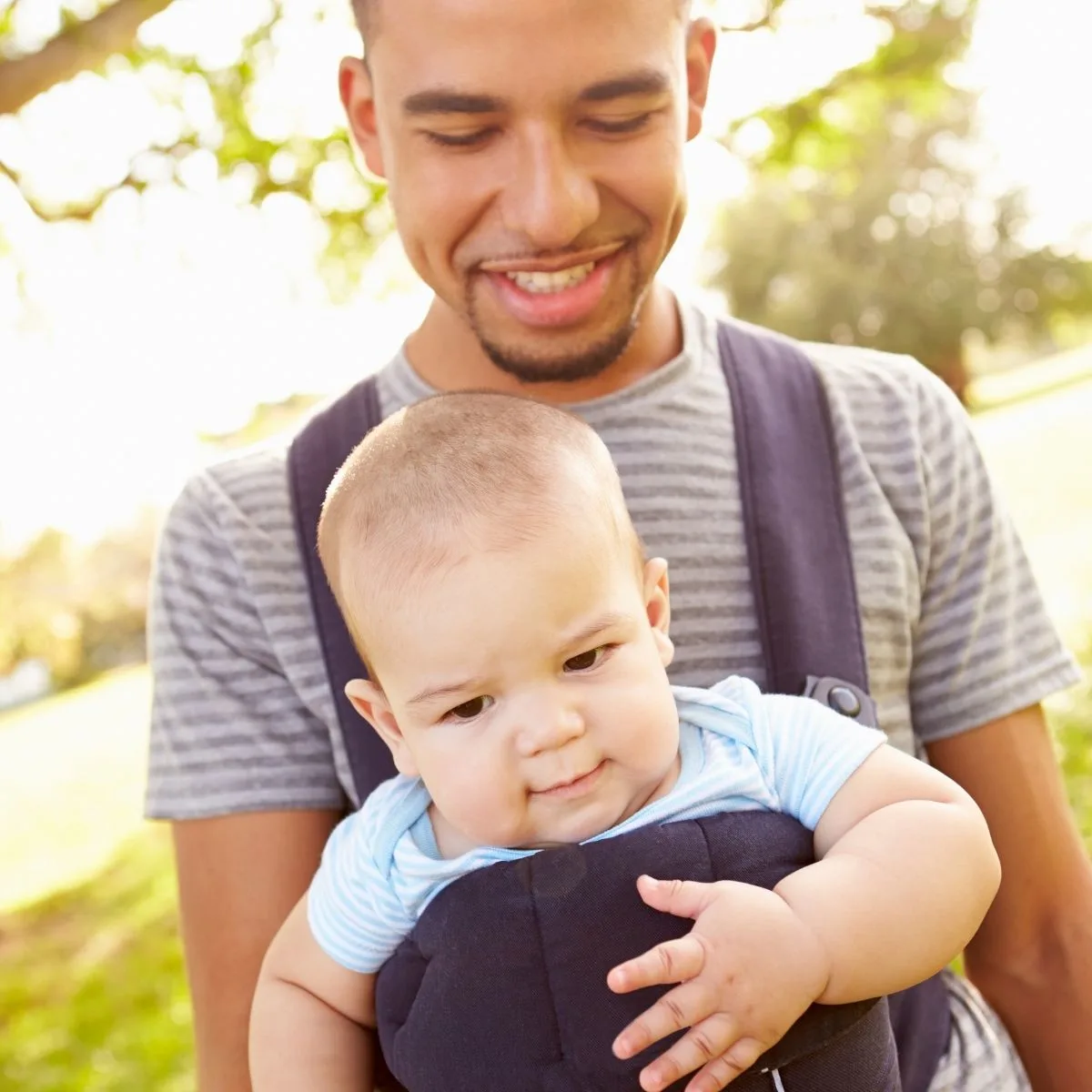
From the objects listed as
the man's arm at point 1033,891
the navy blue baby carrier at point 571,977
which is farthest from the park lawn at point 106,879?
the navy blue baby carrier at point 571,977

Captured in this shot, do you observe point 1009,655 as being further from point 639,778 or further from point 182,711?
point 182,711

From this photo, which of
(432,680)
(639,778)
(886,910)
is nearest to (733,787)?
(639,778)

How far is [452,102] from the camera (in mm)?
2154

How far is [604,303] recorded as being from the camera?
7.49ft

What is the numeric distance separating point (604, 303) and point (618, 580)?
71 centimetres

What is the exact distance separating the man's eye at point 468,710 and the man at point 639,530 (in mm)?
Answer: 517

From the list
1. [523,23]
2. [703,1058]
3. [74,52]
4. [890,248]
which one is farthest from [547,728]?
[890,248]

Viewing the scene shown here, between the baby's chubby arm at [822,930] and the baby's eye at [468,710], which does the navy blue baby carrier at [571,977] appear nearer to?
the baby's chubby arm at [822,930]

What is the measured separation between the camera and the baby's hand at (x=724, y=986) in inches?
61.0

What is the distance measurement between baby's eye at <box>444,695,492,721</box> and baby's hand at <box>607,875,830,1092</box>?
39 centimetres

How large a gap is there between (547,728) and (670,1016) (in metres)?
0.38

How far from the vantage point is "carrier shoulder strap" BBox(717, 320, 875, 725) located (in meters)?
2.07

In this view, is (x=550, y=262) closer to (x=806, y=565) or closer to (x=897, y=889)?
(x=806, y=565)

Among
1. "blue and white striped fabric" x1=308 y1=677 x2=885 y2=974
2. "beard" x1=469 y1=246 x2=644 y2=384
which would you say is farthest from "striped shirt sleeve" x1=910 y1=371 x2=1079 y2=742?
"beard" x1=469 y1=246 x2=644 y2=384
